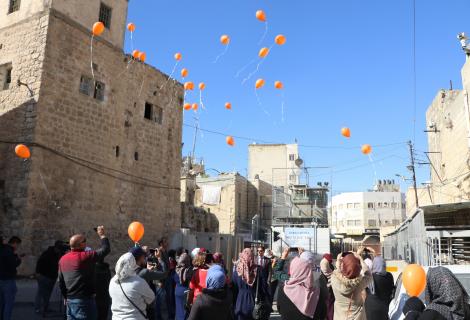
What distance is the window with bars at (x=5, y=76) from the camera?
42.1ft

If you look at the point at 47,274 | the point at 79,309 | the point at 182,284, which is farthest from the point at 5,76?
the point at 79,309

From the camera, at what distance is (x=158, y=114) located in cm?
1725

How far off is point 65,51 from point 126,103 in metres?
3.15

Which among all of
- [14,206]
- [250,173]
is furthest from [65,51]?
[250,173]

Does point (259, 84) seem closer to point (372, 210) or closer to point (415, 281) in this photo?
point (415, 281)

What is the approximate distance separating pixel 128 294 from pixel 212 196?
25.6 m

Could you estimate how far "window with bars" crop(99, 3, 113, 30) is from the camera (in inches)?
586

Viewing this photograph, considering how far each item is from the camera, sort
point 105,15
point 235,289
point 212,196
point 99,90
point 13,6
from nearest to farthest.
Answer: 1. point 235,289
2. point 13,6
3. point 99,90
4. point 105,15
5. point 212,196

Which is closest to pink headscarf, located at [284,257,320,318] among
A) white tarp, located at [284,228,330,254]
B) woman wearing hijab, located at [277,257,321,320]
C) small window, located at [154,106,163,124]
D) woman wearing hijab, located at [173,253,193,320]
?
woman wearing hijab, located at [277,257,321,320]

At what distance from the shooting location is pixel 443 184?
19328 mm

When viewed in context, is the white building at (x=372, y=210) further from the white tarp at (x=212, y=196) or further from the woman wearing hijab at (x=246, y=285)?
the woman wearing hijab at (x=246, y=285)

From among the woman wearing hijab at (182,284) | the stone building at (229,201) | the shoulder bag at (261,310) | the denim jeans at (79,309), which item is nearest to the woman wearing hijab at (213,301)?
the denim jeans at (79,309)

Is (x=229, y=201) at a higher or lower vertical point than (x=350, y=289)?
higher

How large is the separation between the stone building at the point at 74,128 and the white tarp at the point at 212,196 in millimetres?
12264
